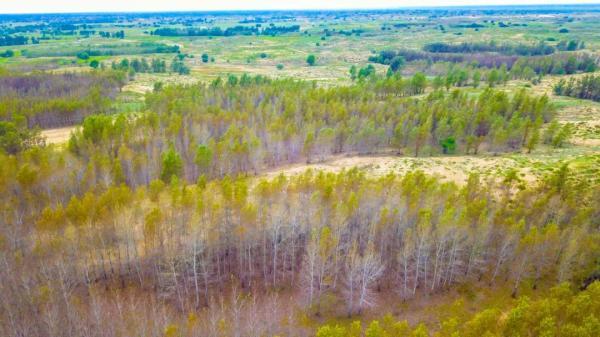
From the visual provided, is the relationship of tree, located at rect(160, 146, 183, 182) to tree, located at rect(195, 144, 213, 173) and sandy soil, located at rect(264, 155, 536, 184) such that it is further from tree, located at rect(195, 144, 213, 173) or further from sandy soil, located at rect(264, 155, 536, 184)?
sandy soil, located at rect(264, 155, 536, 184)

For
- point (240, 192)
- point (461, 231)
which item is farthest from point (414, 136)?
point (240, 192)

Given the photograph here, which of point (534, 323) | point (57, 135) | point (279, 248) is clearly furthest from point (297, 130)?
point (57, 135)

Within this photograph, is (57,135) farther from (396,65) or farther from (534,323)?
(396,65)

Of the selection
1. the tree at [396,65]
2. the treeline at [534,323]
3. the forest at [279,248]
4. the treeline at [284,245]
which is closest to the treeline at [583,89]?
the forest at [279,248]

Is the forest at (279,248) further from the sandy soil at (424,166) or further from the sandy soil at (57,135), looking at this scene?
the sandy soil at (57,135)

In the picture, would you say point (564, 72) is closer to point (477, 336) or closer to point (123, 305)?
point (477, 336)

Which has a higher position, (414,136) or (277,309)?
(414,136)
